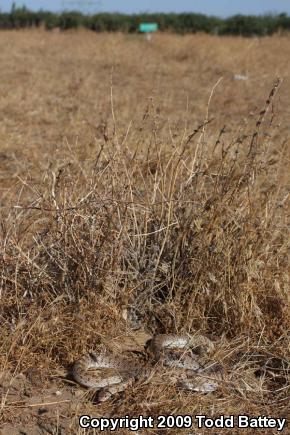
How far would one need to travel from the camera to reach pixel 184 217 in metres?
2.99

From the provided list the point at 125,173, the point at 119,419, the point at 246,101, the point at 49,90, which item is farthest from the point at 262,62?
the point at 119,419

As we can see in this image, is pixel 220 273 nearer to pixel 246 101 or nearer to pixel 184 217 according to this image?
pixel 184 217

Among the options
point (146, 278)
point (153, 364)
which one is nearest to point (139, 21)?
point (146, 278)

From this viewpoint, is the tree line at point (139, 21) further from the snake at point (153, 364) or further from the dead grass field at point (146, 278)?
the snake at point (153, 364)

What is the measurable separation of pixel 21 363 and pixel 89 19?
33.7 metres

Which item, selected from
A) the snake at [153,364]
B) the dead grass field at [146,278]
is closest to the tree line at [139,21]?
the dead grass field at [146,278]

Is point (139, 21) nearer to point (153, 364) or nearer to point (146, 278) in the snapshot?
point (146, 278)

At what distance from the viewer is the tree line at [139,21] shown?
30.8 m

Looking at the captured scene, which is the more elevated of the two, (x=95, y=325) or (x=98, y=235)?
(x=98, y=235)

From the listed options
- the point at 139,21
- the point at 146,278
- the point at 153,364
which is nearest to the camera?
the point at 153,364

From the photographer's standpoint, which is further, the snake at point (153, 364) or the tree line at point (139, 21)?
the tree line at point (139, 21)

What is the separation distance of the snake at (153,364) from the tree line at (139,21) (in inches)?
1137

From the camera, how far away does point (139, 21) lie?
112ft

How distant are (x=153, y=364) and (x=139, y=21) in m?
33.5
